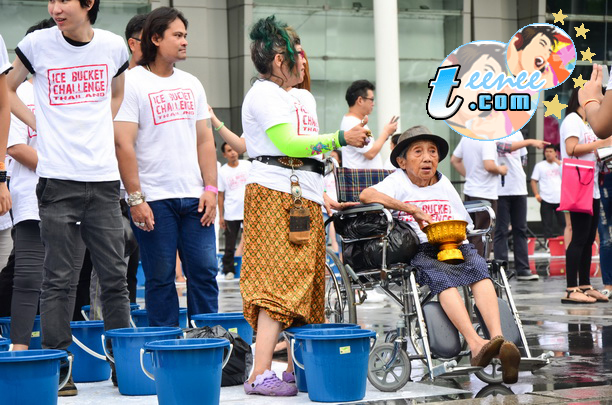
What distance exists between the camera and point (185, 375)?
4395 millimetres

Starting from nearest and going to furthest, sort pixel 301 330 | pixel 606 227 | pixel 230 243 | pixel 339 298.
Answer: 1. pixel 301 330
2. pixel 339 298
3. pixel 606 227
4. pixel 230 243

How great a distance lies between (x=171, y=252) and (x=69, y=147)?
94 cm

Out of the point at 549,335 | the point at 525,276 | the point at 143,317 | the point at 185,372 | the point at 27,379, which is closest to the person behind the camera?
the point at 27,379

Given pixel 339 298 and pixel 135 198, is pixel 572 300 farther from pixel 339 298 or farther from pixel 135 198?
pixel 135 198

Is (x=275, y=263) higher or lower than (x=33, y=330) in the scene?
higher

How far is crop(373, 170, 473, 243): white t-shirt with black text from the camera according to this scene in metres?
6.03

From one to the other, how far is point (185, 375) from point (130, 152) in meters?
1.66

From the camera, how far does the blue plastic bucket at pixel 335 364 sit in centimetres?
482

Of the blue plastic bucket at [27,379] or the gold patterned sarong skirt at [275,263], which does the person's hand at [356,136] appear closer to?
the gold patterned sarong skirt at [275,263]

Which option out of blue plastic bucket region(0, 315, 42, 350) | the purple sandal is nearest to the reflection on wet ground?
the purple sandal

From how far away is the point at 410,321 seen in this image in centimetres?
554

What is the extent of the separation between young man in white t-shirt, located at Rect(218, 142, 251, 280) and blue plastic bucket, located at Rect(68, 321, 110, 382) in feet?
27.7

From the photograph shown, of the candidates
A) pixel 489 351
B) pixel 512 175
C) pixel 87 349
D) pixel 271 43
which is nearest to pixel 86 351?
pixel 87 349

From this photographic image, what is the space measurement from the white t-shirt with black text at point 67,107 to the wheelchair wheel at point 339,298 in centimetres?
163
